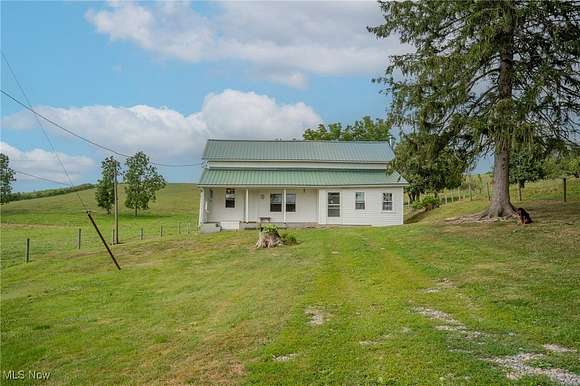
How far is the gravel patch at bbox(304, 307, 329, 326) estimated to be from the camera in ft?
23.1

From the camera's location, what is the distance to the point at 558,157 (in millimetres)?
17062

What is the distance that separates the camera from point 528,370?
15.8 ft

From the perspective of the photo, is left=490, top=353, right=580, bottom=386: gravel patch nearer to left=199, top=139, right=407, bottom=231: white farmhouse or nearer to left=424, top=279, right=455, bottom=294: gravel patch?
left=424, top=279, right=455, bottom=294: gravel patch

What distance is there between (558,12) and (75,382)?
18.2 m

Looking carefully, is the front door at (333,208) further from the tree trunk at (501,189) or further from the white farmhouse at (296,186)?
the tree trunk at (501,189)

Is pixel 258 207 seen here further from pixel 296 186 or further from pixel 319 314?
pixel 319 314

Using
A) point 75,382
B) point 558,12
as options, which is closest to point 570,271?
point 75,382

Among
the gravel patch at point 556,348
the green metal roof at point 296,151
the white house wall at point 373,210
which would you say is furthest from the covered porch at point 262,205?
the gravel patch at point 556,348

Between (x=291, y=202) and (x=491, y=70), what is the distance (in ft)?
47.0

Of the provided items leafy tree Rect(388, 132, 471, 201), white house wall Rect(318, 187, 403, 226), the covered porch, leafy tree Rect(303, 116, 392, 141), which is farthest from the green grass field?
leafy tree Rect(303, 116, 392, 141)

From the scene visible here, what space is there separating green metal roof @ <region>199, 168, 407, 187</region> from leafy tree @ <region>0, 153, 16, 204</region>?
40219mm

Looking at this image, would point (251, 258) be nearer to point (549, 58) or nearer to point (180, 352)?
point (180, 352)

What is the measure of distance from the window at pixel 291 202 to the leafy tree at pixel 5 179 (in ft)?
145

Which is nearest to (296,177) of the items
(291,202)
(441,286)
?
(291,202)
